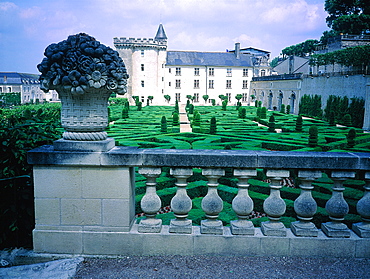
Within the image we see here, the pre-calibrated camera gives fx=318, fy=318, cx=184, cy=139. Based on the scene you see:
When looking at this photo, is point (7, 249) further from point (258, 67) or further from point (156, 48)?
point (258, 67)

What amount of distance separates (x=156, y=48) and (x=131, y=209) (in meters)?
46.9

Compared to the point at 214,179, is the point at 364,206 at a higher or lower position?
lower

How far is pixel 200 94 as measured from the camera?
50.0 metres

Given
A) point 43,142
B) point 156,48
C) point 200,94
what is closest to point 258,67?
point 200,94

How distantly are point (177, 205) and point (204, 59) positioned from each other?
4903 centimetres

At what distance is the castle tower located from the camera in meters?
47.1

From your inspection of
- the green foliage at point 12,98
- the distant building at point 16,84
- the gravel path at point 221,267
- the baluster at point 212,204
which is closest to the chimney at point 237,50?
the distant building at point 16,84

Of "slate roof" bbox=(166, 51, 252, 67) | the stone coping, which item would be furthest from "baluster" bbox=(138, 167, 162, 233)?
"slate roof" bbox=(166, 51, 252, 67)

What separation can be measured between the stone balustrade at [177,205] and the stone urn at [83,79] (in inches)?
9.2

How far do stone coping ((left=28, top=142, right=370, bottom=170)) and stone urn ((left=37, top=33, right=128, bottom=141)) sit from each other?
196mm

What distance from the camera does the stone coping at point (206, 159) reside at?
8.92 ft

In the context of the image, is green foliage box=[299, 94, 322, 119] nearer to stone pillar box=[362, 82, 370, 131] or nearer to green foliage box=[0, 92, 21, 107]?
stone pillar box=[362, 82, 370, 131]

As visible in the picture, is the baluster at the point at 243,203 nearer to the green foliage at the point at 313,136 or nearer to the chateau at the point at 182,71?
the green foliage at the point at 313,136

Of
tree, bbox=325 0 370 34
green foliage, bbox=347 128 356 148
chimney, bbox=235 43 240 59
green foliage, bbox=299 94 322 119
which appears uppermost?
tree, bbox=325 0 370 34
